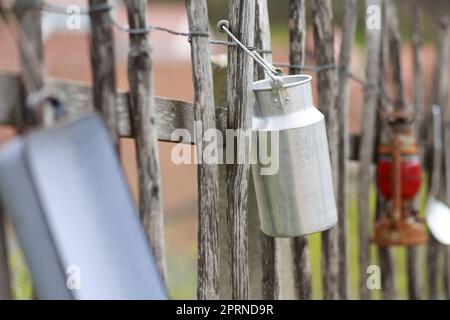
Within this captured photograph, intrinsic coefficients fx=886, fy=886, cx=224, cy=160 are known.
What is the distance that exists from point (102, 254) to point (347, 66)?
182 cm

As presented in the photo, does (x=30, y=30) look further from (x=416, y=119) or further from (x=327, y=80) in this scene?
(x=416, y=119)

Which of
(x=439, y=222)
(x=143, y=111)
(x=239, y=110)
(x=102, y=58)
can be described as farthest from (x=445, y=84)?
(x=102, y=58)

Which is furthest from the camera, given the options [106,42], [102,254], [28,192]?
[106,42]

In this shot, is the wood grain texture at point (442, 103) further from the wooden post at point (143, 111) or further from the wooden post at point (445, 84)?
the wooden post at point (143, 111)

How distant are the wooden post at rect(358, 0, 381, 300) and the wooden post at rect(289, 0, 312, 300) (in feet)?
2.19

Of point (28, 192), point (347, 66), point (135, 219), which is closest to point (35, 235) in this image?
point (28, 192)

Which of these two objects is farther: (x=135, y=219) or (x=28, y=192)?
(x=135, y=219)

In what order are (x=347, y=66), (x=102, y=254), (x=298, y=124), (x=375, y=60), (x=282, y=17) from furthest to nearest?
(x=282, y=17), (x=375, y=60), (x=347, y=66), (x=298, y=124), (x=102, y=254)

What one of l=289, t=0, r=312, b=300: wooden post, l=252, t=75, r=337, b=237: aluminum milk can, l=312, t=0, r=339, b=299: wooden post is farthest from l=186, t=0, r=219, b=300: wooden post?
l=312, t=0, r=339, b=299: wooden post

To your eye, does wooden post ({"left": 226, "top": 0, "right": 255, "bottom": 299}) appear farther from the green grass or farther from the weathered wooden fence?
the green grass

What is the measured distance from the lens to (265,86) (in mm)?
2203

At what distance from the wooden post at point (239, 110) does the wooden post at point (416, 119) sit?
192cm
